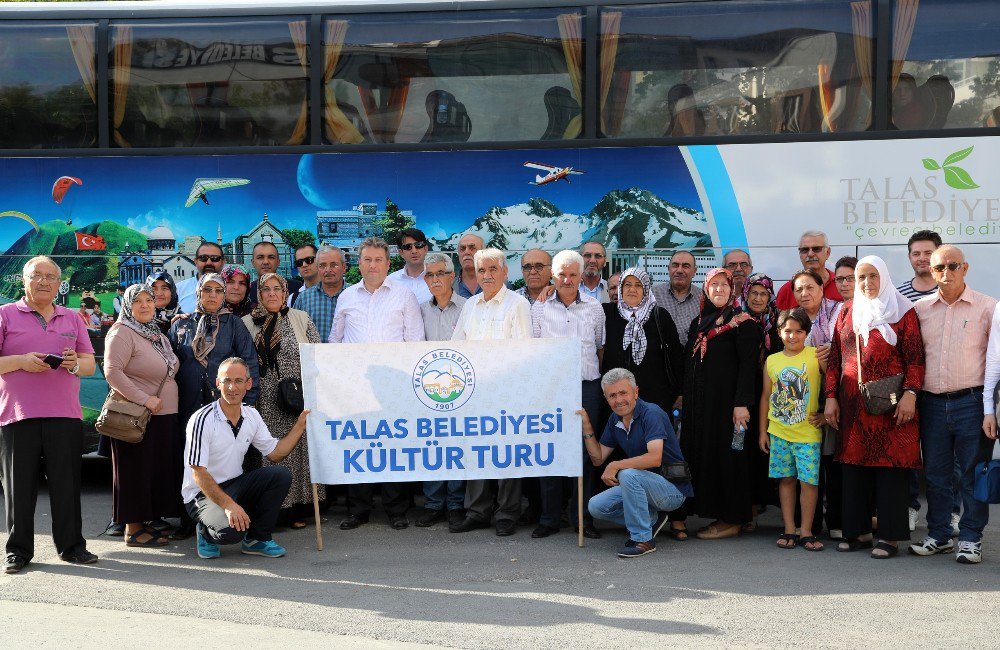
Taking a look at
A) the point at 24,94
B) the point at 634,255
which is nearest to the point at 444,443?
the point at 634,255

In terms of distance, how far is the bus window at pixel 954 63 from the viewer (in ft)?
27.5

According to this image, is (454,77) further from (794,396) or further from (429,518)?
(794,396)

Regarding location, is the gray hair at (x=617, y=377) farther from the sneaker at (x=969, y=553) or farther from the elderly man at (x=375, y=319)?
the sneaker at (x=969, y=553)

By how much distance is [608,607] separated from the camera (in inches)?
221

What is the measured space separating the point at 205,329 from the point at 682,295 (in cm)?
356

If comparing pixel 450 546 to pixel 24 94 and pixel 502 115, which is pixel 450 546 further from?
pixel 24 94

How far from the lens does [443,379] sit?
23.4 feet

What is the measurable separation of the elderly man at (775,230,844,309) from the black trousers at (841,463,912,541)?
5.37ft

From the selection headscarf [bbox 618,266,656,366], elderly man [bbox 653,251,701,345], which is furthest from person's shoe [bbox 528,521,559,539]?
elderly man [bbox 653,251,701,345]

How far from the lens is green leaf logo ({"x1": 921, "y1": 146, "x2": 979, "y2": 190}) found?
27.3 ft

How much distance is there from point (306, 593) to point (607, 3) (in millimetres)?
5412

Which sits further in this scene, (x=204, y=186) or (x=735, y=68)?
(x=204, y=186)

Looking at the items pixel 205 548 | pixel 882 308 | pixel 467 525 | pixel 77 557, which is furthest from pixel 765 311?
pixel 77 557

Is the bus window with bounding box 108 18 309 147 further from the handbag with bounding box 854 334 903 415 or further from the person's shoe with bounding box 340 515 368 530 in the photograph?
the handbag with bounding box 854 334 903 415
